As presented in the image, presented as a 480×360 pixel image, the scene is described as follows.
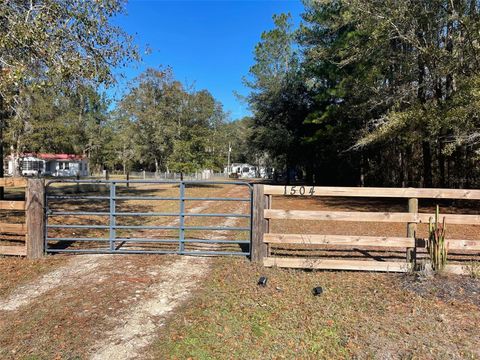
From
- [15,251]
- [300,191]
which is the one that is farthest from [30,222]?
[300,191]

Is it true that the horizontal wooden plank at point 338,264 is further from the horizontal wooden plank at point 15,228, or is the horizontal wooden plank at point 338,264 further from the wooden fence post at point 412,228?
the horizontal wooden plank at point 15,228

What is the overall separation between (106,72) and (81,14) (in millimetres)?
1337

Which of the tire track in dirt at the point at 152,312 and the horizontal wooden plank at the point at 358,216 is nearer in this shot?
the tire track in dirt at the point at 152,312

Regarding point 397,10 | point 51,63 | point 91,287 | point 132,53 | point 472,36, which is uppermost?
point 397,10

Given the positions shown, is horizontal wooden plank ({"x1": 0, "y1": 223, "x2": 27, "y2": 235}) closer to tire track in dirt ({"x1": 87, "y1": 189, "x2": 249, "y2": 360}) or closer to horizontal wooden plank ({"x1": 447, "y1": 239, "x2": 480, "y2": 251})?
tire track in dirt ({"x1": 87, "y1": 189, "x2": 249, "y2": 360})

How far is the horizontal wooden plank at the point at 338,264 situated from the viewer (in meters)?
5.36

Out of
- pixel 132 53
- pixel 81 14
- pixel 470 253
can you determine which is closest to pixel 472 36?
pixel 470 253

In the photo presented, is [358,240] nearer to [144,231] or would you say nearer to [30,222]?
[30,222]

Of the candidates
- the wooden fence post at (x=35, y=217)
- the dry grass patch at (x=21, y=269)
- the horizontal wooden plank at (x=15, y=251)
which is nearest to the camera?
the dry grass patch at (x=21, y=269)

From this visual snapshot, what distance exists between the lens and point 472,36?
11.8 m

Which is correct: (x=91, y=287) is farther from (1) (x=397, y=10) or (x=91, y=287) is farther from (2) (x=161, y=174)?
(2) (x=161, y=174)

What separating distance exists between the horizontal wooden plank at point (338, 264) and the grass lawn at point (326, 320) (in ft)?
0.58

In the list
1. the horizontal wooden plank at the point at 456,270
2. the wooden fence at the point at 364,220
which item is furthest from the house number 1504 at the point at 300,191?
the horizontal wooden plank at the point at 456,270

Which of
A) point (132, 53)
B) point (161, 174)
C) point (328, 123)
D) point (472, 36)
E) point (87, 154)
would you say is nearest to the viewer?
point (132, 53)
